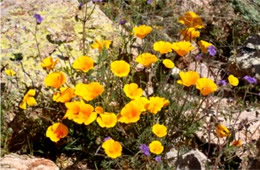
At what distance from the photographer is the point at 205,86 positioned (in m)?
2.88

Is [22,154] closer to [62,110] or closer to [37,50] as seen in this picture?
[62,110]

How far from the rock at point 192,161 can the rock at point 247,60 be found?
115 cm

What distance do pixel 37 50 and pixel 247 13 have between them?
2.17 meters

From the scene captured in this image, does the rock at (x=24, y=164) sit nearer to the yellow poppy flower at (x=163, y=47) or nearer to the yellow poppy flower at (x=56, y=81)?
the yellow poppy flower at (x=56, y=81)

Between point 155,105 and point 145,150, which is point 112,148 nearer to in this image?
point 145,150

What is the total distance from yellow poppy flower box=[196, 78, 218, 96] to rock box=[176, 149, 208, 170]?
52cm

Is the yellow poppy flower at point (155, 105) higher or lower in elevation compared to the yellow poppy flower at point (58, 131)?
higher

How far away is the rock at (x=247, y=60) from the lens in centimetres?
410

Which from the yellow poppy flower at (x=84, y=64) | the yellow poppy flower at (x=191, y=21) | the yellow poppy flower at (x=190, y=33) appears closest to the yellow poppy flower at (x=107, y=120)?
the yellow poppy flower at (x=84, y=64)

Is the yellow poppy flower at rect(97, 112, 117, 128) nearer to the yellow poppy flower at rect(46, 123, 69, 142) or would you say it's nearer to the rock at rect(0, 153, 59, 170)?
the yellow poppy flower at rect(46, 123, 69, 142)

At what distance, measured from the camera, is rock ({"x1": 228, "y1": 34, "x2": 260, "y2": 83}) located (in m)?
4.10

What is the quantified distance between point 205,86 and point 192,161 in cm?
62

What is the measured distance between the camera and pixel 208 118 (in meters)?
3.73

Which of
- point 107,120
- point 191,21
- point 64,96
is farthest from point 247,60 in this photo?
point 64,96
